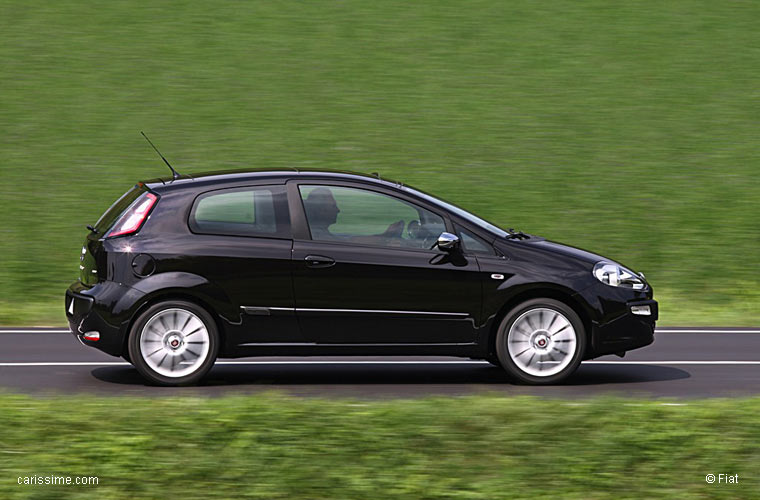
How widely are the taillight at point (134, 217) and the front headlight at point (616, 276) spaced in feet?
11.5

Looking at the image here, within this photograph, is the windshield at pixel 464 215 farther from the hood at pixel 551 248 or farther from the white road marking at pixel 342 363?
the white road marking at pixel 342 363

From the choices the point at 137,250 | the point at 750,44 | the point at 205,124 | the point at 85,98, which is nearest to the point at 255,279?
the point at 137,250

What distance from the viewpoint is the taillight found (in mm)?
8727

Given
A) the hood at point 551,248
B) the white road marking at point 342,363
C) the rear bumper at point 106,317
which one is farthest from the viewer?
the white road marking at point 342,363

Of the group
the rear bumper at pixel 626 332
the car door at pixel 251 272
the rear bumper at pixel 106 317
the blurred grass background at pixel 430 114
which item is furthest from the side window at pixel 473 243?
the blurred grass background at pixel 430 114

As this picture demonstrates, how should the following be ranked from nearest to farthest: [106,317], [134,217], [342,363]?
[106,317], [134,217], [342,363]

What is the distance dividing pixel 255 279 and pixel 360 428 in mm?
2478

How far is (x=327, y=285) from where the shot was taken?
8.66 m

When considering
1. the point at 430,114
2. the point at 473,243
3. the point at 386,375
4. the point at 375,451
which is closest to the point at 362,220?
the point at 473,243

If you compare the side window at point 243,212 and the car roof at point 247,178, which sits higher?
the car roof at point 247,178

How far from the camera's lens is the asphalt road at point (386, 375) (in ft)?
28.7

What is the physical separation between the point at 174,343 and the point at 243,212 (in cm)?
114

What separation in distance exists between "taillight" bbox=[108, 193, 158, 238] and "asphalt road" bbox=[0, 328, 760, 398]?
3.97 ft

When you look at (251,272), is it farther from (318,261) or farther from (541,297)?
(541,297)
